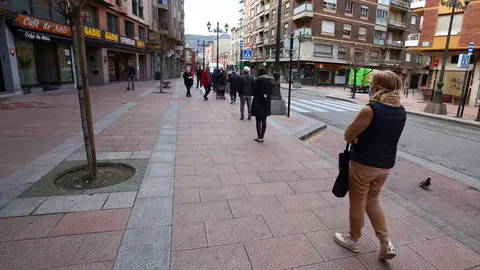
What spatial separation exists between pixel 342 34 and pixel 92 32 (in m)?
32.3

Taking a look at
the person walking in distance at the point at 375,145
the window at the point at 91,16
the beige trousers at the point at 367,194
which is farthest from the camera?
the window at the point at 91,16

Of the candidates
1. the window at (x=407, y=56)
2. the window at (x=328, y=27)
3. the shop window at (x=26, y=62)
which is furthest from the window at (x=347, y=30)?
the shop window at (x=26, y=62)

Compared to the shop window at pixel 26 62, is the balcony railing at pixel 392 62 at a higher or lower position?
higher

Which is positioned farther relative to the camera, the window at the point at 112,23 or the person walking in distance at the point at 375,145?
the window at the point at 112,23

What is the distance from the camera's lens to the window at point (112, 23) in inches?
923

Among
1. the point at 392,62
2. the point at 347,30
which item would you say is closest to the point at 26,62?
the point at 347,30

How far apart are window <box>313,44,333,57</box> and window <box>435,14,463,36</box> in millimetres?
18888

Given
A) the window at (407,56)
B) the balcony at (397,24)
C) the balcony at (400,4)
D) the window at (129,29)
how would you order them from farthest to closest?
the window at (407,56), the balcony at (397,24), the balcony at (400,4), the window at (129,29)

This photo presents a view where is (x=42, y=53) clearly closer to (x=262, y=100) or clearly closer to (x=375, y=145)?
(x=262, y=100)

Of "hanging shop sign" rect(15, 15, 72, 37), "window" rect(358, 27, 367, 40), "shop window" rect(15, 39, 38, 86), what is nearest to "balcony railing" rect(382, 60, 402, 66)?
"window" rect(358, 27, 367, 40)

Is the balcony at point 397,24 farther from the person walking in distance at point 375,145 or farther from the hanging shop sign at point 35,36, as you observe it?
the person walking in distance at point 375,145

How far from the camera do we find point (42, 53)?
55.5 feet

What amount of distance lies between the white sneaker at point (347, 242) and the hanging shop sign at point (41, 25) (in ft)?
45.4

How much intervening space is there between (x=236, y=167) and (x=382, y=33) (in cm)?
4717
